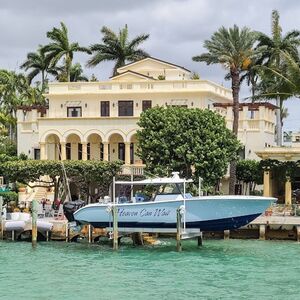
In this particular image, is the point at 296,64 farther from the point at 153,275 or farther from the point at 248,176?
the point at 153,275

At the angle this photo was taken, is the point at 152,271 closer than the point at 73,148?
Yes

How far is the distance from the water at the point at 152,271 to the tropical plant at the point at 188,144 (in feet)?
33.0

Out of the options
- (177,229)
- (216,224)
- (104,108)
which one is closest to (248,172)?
(104,108)

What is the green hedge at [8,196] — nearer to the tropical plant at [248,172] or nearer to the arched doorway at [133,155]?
the arched doorway at [133,155]

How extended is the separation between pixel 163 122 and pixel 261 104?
11931mm

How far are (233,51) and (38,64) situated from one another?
29.1 metres

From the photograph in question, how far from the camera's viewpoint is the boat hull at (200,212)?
147 feet

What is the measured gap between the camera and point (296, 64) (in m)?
58.1

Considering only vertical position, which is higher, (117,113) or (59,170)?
(117,113)

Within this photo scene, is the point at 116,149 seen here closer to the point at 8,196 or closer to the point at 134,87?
the point at 134,87

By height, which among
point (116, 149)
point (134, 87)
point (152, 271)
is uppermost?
point (134, 87)

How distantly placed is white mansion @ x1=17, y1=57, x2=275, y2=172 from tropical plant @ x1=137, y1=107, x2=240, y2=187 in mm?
8011

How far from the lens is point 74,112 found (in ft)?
233

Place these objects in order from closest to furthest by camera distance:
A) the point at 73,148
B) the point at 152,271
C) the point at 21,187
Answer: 1. the point at 152,271
2. the point at 21,187
3. the point at 73,148
